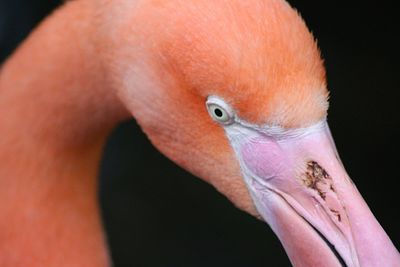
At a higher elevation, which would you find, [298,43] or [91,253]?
[298,43]

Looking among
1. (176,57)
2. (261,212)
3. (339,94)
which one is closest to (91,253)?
(261,212)

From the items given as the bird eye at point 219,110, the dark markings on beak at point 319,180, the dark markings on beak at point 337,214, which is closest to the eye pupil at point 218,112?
the bird eye at point 219,110

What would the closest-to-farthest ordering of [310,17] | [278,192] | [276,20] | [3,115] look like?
1. [276,20]
2. [278,192]
3. [3,115]
4. [310,17]

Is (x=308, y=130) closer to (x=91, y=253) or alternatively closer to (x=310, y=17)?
(x=91, y=253)

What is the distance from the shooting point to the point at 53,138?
1982 mm

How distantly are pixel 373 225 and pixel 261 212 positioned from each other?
0.27 m

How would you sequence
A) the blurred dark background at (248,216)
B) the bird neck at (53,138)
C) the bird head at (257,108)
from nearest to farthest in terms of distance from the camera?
the bird head at (257,108), the bird neck at (53,138), the blurred dark background at (248,216)

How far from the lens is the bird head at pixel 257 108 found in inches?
58.7

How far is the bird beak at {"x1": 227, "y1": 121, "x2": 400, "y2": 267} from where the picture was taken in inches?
59.7

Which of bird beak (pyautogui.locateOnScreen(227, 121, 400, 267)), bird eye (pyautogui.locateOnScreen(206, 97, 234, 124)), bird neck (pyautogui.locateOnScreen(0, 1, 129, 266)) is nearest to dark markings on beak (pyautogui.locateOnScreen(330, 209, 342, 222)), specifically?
bird beak (pyautogui.locateOnScreen(227, 121, 400, 267))

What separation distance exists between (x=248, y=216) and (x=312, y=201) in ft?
7.58

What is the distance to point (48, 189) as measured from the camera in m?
2.03

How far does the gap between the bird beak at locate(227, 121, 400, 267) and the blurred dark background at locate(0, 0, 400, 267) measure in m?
2.05

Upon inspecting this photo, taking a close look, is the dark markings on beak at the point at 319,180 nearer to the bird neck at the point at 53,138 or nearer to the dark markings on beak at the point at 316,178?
the dark markings on beak at the point at 316,178
